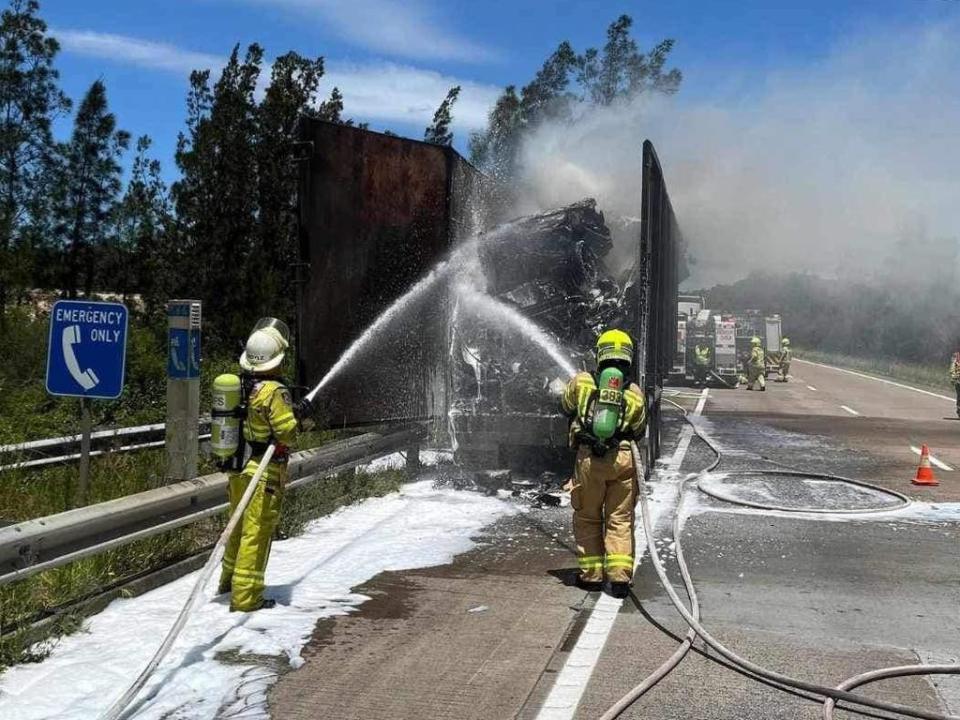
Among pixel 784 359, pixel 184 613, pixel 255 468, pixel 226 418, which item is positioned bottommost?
pixel 184 613

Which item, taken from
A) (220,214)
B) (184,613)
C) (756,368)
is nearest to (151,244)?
(220,214)

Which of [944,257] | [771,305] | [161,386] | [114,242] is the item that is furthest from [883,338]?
[161,386]

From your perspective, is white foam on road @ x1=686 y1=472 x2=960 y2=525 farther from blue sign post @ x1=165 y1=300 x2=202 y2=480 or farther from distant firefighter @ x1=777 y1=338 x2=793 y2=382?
distant firefighter @ x1=777 y1=338 x2=793 y2=382

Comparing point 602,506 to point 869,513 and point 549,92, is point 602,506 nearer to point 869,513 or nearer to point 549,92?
point 869,513

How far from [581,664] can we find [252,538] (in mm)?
1941

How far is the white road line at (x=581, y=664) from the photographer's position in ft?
13.0

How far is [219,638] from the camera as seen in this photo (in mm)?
4762

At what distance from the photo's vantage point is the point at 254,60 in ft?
48.5

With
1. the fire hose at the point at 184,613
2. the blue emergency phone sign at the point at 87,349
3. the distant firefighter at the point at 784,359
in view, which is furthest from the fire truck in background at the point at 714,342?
the fire hose at the point at 184,613

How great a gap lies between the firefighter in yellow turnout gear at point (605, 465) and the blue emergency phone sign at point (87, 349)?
299cm

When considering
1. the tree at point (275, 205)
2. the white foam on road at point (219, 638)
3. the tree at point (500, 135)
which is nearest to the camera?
the white foam on road at point (219, 638)

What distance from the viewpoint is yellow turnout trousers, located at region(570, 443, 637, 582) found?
5.90 metres

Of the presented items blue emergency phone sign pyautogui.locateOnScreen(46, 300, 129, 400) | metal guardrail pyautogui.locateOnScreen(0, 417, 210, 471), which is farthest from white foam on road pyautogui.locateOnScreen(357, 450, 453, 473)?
blue emergency phone sign pyautogui.locateOnScreen(46, 300, 129, 400)

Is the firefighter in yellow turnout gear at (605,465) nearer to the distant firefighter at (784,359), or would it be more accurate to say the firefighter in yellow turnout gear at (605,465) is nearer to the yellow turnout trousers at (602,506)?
the yellow turnout trousers at (602,506)
